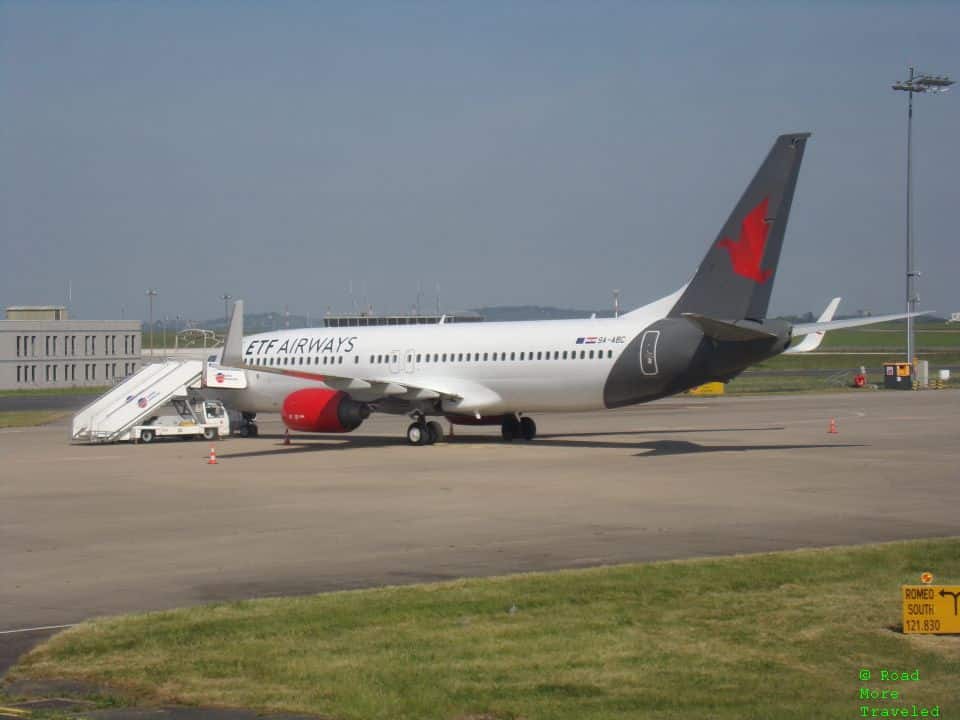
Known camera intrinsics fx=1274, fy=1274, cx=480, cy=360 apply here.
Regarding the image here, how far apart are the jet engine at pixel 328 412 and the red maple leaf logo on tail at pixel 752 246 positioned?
1139 centimetres

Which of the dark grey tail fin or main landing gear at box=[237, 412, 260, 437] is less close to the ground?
the dark grey tail fin

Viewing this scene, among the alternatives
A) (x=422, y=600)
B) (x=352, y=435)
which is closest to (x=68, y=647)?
(x=422, y=600)

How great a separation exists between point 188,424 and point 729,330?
66.4 ft

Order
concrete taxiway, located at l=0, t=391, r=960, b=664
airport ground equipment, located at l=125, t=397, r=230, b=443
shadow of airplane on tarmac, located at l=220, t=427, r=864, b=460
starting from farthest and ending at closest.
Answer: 1. airport ground equipment, located at l=125, t=397, r=230, b=443
2. shadow of airplane on tarmac, located at l=220, t=427, r=864, b=460
3. concrete taxiway, located at l=0, t=391, r=960, b=664

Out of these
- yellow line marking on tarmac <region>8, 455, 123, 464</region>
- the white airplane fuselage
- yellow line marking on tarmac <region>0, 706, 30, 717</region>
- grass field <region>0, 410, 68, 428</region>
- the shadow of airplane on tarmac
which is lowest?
yellow line marking on tarmac <region>0, 706, 30, 717</region>

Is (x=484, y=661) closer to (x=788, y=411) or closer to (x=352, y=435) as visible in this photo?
(x=352, y=435)

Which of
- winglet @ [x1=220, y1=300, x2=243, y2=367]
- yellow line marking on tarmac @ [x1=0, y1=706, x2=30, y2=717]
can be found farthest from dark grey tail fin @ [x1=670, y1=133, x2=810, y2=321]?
yellow line marking on tarmac @ [x1=0, y1=706, x2=30, y2=717]

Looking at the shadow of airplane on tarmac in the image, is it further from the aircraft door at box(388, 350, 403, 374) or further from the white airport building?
the white airport building

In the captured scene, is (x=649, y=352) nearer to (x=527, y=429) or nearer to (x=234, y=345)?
(x=527, y=429)

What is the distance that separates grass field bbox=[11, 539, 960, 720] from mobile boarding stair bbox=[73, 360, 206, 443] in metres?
28.3

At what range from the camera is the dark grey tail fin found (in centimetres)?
3067

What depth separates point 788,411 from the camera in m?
50.8

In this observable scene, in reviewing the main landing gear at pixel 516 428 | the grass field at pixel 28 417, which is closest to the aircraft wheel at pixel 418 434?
the main landing gear at pixel 516 428

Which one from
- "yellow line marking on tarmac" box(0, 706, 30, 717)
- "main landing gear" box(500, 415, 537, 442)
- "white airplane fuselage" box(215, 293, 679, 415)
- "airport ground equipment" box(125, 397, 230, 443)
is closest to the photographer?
"yellow line marking on tarmac" box(0, 706, 30, 717)
